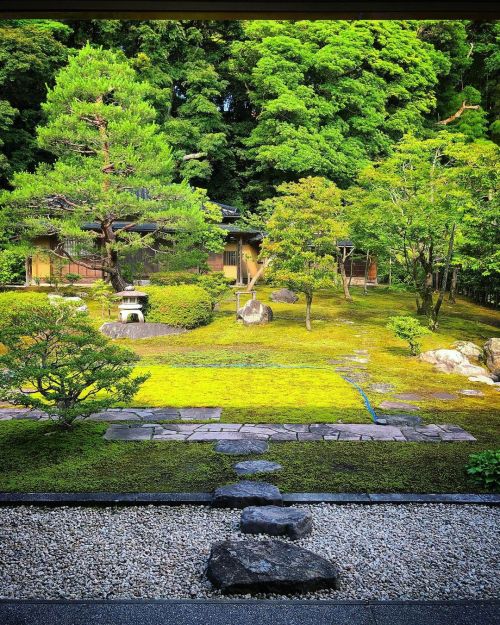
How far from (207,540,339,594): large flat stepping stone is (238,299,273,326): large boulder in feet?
30.9

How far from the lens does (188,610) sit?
7.45 ft

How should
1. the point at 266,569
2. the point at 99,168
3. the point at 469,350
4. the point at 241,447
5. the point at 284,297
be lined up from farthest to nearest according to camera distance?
the point at 284,297 → the point at 99,168 → the point at 469,350 → the point at 241,447 → the point at 266,569

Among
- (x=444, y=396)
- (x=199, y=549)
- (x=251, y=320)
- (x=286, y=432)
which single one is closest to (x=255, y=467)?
(x=286, y=432)

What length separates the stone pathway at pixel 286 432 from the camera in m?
5.02

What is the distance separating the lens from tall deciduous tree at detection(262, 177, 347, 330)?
11.4 m

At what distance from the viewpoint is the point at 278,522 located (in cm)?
306

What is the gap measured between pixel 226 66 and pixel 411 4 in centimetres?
2084

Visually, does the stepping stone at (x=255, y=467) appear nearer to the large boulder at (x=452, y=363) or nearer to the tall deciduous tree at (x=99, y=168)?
the large boulder at (x=452, y=363)

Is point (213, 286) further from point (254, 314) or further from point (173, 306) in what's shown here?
point (173, 306)

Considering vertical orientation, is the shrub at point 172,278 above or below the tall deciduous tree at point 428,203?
below

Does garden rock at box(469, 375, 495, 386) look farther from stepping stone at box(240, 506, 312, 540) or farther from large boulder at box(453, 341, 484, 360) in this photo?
stepping stone at box(240, 506, 312, 540)

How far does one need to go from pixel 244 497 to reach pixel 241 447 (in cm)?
125

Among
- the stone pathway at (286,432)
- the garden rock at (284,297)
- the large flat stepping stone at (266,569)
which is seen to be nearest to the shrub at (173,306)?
the garden rock at (284,297)

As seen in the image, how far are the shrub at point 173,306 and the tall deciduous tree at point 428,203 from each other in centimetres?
419
